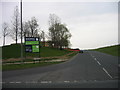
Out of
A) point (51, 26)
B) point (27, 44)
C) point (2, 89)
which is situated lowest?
point (2, 89)

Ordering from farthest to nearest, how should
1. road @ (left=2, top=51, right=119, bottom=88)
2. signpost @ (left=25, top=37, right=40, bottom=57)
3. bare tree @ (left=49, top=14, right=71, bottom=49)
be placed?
bare tree @ (left=49, top=14, right=71, bottom=49) → signpost @ (left=25, top=37, right=40, bottom=57) → road @ (left=2, top=51, right=119, bottom=88)

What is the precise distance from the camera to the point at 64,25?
73.3 meters

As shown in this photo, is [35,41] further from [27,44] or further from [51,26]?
Result: [51,26]

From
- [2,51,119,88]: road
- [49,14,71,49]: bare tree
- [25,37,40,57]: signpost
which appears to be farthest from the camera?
[49,14,71,49]: bare tree

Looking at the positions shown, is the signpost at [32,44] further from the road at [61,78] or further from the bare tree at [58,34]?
the bare tree at [58,34]

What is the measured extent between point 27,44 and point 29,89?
1515 cm

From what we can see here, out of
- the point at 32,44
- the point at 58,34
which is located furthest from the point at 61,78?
the point at 58,34

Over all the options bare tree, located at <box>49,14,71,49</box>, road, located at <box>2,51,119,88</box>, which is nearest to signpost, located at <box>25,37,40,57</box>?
road, located at <box>2,51,119,88</box>

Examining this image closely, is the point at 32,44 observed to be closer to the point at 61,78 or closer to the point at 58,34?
the point at 61,78

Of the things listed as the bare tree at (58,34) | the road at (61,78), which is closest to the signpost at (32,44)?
the road at (61,78)

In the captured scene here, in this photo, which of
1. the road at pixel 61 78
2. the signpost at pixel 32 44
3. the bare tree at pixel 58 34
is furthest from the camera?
the bare tree at pixel 58 34

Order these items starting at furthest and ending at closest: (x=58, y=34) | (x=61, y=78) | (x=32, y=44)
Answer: (x=58, y=34) < (x=32, y=44) < (x=61, y=78)

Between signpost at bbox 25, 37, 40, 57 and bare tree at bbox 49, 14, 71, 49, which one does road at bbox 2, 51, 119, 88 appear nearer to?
signpost at bbox 25, 37, 40, 57

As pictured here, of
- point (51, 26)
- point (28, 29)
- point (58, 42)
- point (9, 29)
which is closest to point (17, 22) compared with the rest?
point (9, 29)
